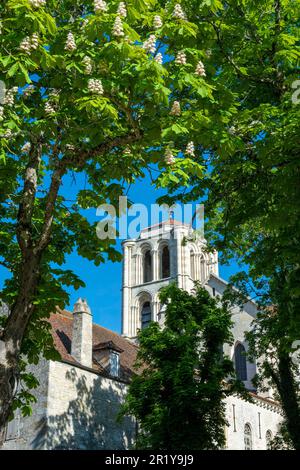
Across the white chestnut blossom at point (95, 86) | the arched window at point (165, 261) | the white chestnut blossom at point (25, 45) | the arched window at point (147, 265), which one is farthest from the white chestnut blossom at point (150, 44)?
the arched window at point (147, 265)

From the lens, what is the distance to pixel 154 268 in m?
71.2

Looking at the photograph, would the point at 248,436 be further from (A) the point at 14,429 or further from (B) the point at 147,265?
(B) the point at 147,265

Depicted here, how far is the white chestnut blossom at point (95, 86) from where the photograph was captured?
331 inches

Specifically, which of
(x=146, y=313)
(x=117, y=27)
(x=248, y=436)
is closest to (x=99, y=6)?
(x=117, y=27)

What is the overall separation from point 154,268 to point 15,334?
61874mm

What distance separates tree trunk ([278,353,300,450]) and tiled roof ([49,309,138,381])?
9.37 metres

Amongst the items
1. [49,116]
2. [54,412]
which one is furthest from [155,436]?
[49,116]

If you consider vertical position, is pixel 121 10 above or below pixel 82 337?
below

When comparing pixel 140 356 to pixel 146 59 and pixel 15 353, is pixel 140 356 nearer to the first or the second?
pixel 15 353

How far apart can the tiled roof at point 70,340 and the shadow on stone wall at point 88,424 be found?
1128 mm

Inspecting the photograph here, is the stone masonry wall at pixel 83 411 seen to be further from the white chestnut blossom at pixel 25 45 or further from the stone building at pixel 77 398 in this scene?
the white chestnut blossom at pixel 25 45

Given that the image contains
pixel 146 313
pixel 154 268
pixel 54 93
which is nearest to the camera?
pixel 54 93

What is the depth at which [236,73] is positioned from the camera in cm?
1325
